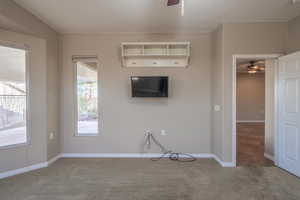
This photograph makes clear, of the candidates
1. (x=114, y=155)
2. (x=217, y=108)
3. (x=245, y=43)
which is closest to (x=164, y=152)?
(x=114, y=155)

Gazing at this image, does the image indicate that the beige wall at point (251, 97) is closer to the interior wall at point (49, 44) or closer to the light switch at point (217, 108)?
the light switch at point (217, 108)

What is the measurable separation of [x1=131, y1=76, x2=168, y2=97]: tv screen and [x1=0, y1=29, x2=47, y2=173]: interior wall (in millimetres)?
1799

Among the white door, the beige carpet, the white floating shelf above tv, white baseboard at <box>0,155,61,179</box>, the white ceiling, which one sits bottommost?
the beige carpet

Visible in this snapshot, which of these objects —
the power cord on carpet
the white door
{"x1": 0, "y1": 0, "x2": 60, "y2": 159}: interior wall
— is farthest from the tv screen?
the white door

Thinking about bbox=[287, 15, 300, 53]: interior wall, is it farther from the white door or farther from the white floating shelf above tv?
the white floating shelf above tv

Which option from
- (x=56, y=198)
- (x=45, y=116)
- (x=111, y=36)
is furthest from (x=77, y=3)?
(x=56, y=198)

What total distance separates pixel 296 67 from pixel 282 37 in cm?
78

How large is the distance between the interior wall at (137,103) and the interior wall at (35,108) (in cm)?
53

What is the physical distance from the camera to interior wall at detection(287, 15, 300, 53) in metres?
3.11

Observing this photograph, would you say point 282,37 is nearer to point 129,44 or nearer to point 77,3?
point 129,44

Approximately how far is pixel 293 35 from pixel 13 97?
527cm

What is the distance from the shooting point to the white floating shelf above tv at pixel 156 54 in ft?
12.2

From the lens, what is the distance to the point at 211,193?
2465 mm

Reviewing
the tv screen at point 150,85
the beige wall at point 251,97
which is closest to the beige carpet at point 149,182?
the tv screen at point 150,85
